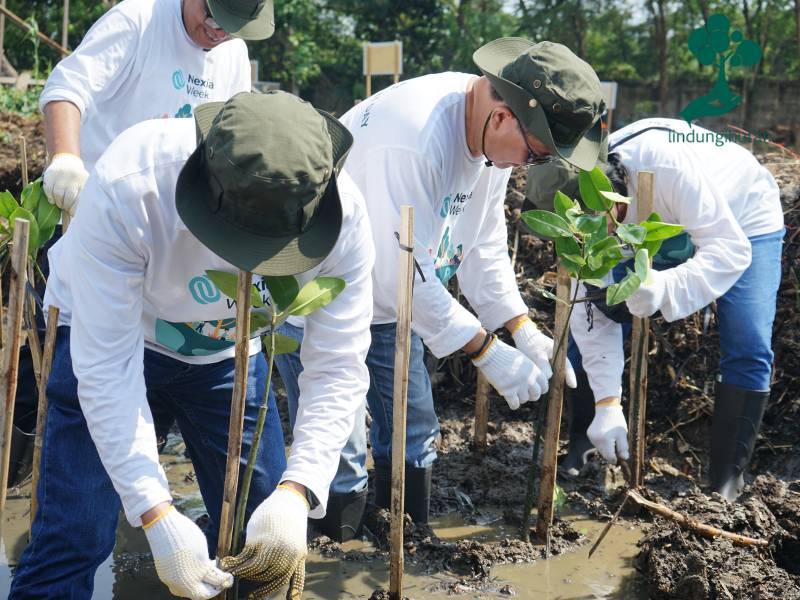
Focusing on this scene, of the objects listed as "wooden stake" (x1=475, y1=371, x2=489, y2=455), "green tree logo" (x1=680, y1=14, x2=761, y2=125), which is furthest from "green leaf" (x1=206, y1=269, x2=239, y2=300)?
"green tree logo" (x1=680, y1=14, x2=761, y2=125)

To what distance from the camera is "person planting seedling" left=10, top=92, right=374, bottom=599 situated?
1.60 metres

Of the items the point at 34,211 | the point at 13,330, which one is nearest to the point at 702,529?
the point at 13,330

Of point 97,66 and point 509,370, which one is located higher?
point 97,66

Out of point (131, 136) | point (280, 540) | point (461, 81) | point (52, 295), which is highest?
point (461, 81)

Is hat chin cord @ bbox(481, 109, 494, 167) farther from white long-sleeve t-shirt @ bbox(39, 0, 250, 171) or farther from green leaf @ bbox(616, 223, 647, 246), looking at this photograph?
white long-sleeve t-shirt @ bbox(39, 0, 250, 171)

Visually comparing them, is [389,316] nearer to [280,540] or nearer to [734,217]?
[280,540]

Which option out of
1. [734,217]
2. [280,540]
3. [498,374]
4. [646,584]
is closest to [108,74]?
[498,374]

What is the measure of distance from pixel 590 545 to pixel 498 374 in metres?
0.83

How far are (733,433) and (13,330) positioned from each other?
2574mm

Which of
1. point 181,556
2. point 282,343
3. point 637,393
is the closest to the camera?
point 181,556

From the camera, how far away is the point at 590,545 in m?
3.09

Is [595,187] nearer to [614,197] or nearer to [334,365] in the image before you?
[614,197]

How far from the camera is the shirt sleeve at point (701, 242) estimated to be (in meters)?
2.95

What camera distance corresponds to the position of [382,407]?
9.48 ft
